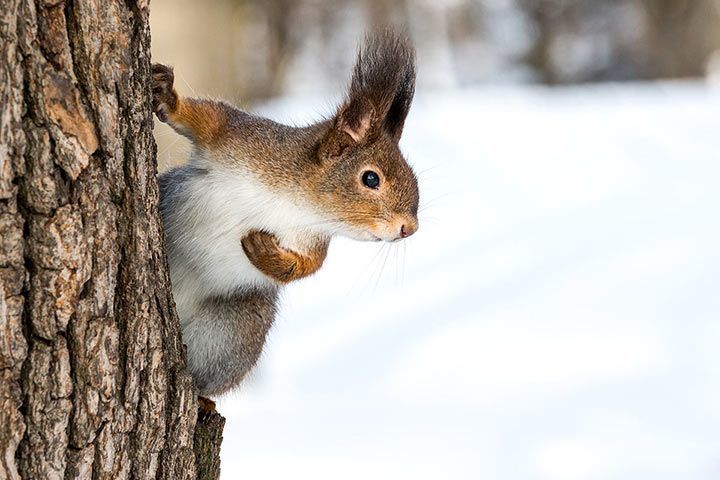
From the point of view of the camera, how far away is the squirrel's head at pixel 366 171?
2.08m

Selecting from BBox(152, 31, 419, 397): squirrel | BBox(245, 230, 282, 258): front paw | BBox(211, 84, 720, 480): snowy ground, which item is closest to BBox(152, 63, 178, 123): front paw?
BBox(152, 31, 419, 397): squirrel

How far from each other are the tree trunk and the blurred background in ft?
2.94

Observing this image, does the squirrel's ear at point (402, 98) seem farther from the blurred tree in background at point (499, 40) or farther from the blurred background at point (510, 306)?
the blurred tree in background at point (499, 40)

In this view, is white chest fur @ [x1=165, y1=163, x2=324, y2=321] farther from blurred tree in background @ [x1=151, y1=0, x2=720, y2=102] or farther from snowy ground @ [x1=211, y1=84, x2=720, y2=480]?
blurred tree in background @ [x1=151, y1=0, x2=720, y2=102]

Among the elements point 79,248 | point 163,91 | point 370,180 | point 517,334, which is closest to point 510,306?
point 517,334

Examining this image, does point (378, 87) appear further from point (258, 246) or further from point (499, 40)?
point (499, 40)

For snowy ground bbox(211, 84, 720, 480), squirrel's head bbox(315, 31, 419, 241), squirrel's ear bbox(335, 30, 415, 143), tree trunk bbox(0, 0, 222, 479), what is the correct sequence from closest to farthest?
1. tree trunk bbox(0, 0, 222, 479)
2. squirrel's ear bbox(335, 30, 415, 143)
3. squirrel's head bbox(315, 31, 419, 241)
4. snowy ground bbox(211, 84, 720, 480)

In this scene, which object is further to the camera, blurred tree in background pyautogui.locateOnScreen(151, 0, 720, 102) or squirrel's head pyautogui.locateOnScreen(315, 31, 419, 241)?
blurred tree in background pyautogui.locateOnScreen(151, 0, 720, 102)

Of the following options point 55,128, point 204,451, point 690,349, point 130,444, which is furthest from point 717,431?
point 55,128

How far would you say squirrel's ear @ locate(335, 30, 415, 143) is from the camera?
Answer: 1976mm

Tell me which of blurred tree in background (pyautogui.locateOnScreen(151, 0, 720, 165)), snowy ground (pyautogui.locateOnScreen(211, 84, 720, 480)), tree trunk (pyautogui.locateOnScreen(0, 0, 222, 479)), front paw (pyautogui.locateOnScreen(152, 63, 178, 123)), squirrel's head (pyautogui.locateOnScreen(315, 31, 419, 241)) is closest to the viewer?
tree trunk (pyautogui.locateOnScreen(0, 0, 222, 479))

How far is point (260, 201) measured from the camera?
2027mm

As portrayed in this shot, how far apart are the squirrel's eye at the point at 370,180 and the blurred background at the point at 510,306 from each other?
194 millimetres

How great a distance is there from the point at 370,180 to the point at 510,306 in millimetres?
2125
